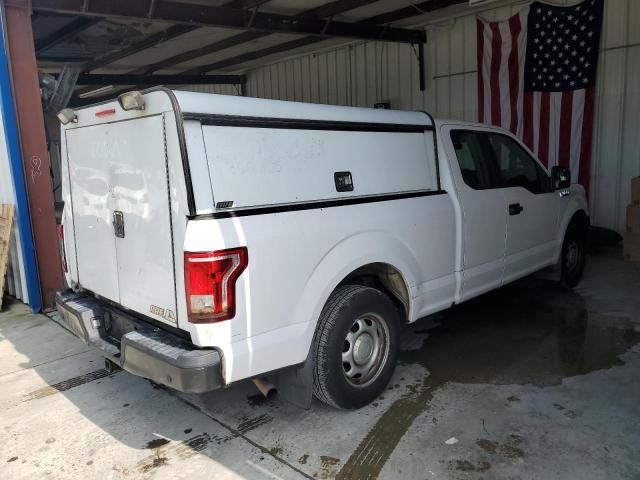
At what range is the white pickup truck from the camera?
2609 millimetres

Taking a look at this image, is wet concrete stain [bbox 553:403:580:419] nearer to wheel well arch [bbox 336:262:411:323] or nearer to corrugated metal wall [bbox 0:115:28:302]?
wheel well arch [bbox 336:262:411:323]

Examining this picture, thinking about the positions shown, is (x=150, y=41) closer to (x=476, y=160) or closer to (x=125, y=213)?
(x=476, y=160)

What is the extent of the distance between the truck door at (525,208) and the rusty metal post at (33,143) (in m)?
4.62

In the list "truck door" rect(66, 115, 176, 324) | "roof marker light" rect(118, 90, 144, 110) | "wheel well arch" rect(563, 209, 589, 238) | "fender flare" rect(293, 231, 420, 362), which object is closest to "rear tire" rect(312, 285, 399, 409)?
"fender flare" rect(293, 231, 420, 362)

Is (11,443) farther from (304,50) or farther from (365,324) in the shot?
(304,50)

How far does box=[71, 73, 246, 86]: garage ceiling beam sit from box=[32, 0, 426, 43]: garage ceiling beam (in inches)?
226

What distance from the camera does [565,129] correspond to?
8.32 metres

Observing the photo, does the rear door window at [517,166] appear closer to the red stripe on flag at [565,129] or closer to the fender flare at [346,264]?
the fender flare at [346,264]

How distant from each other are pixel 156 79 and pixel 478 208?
11227mm

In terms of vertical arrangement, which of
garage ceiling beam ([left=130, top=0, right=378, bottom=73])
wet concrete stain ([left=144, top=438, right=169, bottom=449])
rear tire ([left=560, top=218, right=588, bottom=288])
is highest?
garage ceiling beam ([left=130, top=0, right=378, bottom=73])

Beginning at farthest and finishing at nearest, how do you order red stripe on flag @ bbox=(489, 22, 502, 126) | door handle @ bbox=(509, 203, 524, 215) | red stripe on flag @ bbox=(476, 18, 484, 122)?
red stripe on flag @ bbox=(476, 18, 484, 122) < red stripe on flag @ bbox=(489, 22, 502, 126) < door handle @ bbox=(509, 203, 524, 215)

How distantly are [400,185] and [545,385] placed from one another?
5.71ft

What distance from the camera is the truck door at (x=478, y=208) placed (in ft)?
13.5

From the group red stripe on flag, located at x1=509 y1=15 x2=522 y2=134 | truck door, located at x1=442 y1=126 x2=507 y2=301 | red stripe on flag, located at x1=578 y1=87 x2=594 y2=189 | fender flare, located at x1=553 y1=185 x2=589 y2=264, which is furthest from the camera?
red stripe on flag, located at x1=509 y1=15 x2=522 y2=134
